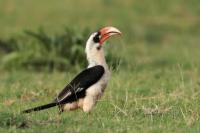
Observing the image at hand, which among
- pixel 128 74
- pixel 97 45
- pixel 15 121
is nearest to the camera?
pixel 15 121

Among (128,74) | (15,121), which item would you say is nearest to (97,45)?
(15,121)

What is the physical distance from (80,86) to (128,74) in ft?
12.8

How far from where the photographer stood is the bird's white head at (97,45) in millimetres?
8828

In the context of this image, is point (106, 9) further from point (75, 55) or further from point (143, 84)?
point (143, 84)

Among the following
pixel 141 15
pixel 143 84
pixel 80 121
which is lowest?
pixel 80 121

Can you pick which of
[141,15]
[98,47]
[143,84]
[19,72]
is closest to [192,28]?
[141,15]

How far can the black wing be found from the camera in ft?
27.7

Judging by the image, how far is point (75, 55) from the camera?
45.8ft

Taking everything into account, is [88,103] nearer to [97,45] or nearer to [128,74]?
[97,45]

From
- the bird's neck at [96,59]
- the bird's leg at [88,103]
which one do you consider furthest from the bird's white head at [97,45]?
the bird's leg at [88,103]

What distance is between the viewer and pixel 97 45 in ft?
29.4

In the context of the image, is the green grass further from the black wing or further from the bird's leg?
the black wing

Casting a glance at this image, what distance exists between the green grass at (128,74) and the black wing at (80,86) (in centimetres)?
19

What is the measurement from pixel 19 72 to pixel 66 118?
5.93 m
